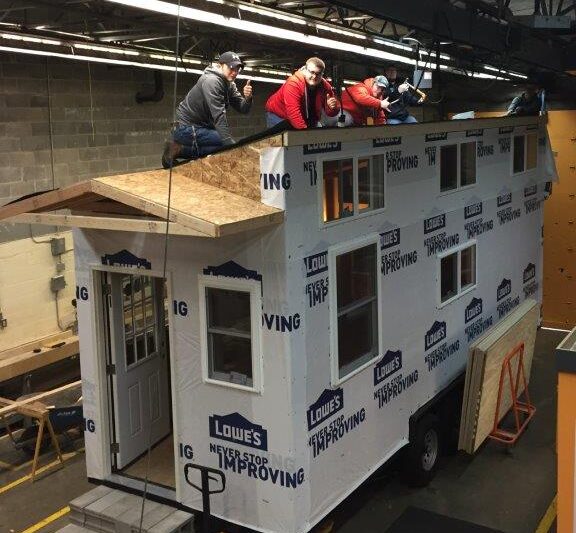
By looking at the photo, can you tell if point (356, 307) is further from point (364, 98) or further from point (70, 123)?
point (70, 123)

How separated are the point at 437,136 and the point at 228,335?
11.7 ft

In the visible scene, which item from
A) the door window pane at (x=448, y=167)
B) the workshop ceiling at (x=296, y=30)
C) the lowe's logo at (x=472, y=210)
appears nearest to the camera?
the workshop ceiling at (x=296, y=30)

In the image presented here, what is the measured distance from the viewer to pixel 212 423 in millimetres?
6266

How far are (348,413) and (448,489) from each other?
2218 millimetres

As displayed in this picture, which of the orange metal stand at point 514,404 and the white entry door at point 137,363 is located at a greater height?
the white entry door at point 137,363

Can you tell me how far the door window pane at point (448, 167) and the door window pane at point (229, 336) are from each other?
330 cm

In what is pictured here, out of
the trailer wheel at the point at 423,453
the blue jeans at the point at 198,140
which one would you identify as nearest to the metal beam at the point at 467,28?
the blue jeans at the point at 198,140

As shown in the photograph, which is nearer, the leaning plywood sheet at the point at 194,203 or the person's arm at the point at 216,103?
the leaning plywood sheet at the point at 194,203

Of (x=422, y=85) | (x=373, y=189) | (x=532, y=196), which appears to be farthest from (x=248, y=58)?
(x=373, y=189)

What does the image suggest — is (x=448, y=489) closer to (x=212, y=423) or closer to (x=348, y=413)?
(x=348, y=413)

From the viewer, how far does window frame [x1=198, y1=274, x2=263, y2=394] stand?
19.1 ft

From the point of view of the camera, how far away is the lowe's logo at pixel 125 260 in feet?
20.9

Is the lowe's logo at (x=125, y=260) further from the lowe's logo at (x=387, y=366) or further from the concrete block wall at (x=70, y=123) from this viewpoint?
the concrete block wall at (x=70, y=123)

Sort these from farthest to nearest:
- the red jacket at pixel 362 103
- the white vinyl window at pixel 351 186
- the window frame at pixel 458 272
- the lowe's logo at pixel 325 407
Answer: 1. the red jacket at pixel 362 103
2. the window frame at pixel 458 272
3. the white vinyl window at pixel 351 186
4. the lowe's logo at pixel 325 407
